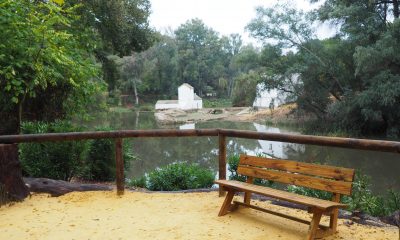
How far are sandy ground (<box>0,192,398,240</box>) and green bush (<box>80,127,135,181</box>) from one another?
221 cm

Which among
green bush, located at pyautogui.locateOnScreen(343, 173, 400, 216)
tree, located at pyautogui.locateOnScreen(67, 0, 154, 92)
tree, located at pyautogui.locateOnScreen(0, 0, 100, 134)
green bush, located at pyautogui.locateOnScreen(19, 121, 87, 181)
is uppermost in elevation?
tree, located at pyautogui.locateOnScreen(67, 0, 154, 92)

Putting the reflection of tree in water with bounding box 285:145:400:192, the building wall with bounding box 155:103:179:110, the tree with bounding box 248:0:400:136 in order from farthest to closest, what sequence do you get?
the building wall with bounding box 155:103:179:110, the tree with bounding box 248:0:400:136, the reflection of tree in water with bounding box 285:145:400:192

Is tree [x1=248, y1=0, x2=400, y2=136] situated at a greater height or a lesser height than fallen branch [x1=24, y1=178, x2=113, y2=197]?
greater

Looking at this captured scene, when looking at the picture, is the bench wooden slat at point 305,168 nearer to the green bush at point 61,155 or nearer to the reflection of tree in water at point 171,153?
the green bush at point 61,155

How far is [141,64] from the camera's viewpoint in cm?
5403

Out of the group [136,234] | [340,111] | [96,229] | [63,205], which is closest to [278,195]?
[136,234]

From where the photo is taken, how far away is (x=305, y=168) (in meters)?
3.63

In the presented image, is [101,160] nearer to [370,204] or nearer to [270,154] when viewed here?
[370,204]

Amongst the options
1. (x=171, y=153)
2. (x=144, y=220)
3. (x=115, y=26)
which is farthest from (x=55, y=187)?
(x=171, y=153)

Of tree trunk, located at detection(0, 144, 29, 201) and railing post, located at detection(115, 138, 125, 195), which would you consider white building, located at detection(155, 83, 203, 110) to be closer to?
railing post, located at detection(115, 138, 125, 195)

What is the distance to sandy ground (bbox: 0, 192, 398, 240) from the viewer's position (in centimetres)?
354

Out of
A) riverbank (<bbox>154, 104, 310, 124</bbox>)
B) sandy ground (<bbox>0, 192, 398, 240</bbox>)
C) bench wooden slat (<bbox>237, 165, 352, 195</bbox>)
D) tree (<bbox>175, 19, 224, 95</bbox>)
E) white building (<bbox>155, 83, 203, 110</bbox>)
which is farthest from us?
tree (<bbox>175, 19, 224, 95</bbox>)

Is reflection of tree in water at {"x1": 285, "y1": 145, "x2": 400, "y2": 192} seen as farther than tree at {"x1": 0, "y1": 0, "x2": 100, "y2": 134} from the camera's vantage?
Yes

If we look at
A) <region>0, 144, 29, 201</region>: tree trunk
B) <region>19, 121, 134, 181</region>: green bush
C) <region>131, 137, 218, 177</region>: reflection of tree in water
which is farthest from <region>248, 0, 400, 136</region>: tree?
<region>0, 144, 29, 201</region>: tree trunk
